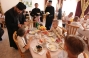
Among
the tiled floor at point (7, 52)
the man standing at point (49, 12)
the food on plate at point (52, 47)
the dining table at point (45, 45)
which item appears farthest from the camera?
the man standing at point (49, 12)

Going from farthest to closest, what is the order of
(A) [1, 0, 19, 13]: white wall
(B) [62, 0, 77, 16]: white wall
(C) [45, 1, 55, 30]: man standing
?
(B) [62, 0, 77, 16]: white wall < (A) [1, 0, 19, 13]: white wall < (C) [45, 1, 55, 30]: man standing

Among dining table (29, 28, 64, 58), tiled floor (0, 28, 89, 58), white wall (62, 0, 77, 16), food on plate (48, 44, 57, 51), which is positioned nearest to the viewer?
dining table (29, 28, 64, 58)

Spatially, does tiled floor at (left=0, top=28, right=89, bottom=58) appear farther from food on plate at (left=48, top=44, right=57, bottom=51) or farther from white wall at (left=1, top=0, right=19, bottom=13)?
white wall at (left=1, top=0, right=19, bottom=13)

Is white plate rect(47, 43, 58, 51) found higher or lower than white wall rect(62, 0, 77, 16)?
lower

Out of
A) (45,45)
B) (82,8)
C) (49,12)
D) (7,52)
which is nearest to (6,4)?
(49,12)

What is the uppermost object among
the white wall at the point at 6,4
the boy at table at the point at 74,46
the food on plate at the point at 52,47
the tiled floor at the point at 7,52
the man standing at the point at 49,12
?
the white wall at the point at 6,4

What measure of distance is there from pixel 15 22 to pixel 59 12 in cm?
432

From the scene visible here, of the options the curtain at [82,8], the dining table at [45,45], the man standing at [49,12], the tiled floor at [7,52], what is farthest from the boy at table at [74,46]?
the curtain at [82,8]

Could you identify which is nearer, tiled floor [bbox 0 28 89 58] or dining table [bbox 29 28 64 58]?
dining table [bbox 29 28 64 58]

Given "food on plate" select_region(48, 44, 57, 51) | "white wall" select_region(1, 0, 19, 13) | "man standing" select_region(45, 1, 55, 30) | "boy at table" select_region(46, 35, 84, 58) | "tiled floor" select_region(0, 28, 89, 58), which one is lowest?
"tiled floor" select_region(0, 28, 89, 58)

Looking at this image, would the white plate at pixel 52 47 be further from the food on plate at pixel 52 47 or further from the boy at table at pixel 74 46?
the boy at table at pixel 74 46

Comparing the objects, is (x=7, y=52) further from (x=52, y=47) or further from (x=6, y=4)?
(x=6, y=4)

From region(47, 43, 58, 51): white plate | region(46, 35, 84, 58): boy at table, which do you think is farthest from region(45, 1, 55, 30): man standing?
region(46, 35, 84, 58): boy at table

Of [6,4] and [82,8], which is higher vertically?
[6,4]
